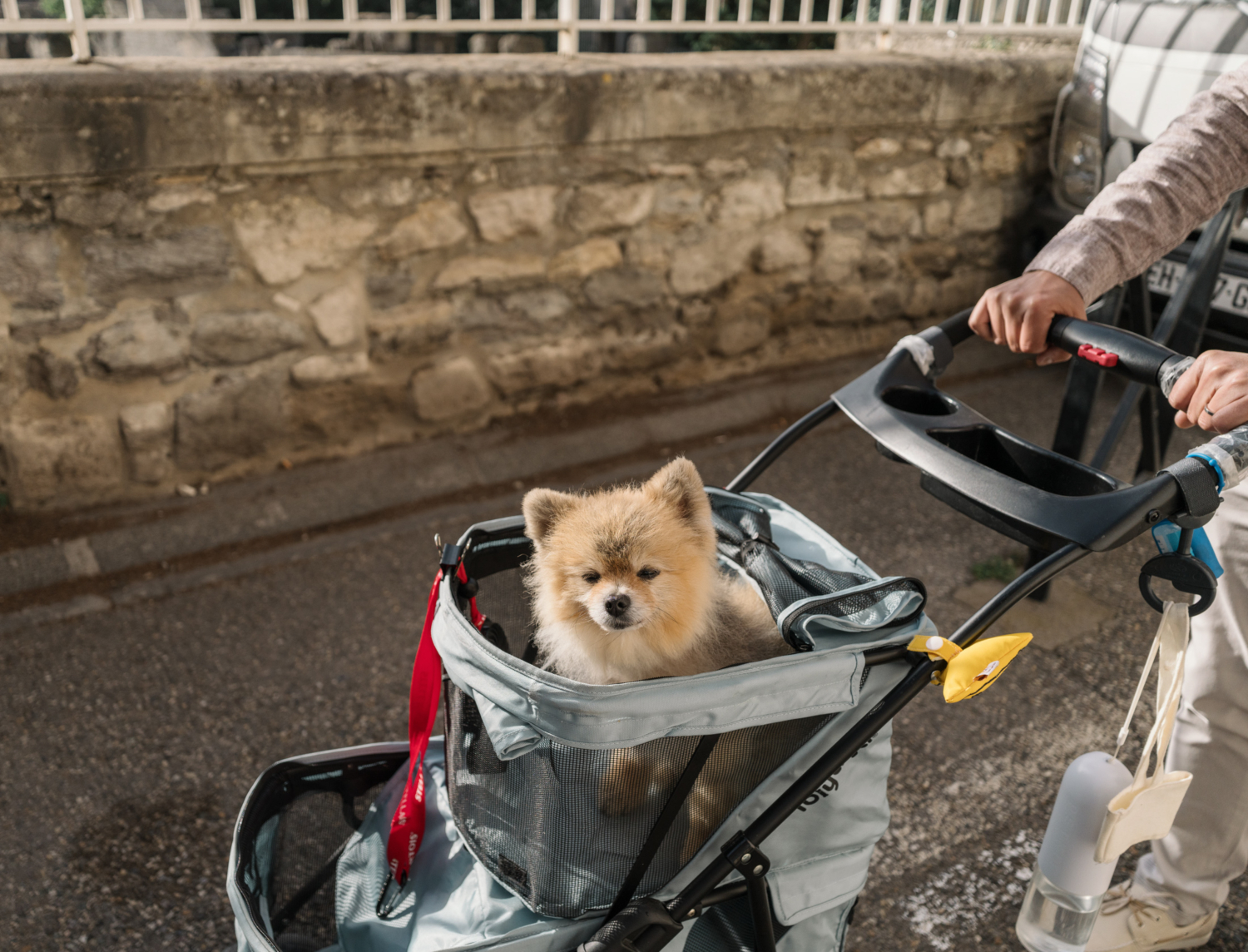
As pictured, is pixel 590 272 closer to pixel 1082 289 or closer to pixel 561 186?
pixel 561 186

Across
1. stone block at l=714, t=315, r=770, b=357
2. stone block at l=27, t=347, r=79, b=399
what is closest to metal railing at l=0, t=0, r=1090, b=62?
stone block at l=27, t=347, r=79, b=399

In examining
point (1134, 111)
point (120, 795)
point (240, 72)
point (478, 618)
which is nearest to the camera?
point (478, 618)

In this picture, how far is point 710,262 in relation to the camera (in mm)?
4613

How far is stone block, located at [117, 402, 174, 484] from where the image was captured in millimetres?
3678

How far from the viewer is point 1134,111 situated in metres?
4.22

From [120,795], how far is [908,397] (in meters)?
2.30

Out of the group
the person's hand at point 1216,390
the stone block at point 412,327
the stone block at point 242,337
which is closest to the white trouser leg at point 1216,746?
the person's hand at point 1216,390

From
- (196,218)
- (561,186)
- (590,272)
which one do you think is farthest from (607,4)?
(196,218)

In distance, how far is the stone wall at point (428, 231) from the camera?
3.36 m

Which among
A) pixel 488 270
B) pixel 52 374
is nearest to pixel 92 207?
pixel 52 374

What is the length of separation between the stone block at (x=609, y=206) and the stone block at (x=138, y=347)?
167 cm

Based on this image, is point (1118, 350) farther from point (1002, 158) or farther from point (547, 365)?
point (1002, 158)

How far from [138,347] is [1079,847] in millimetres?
3398

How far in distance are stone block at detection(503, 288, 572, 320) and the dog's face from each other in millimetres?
2544
